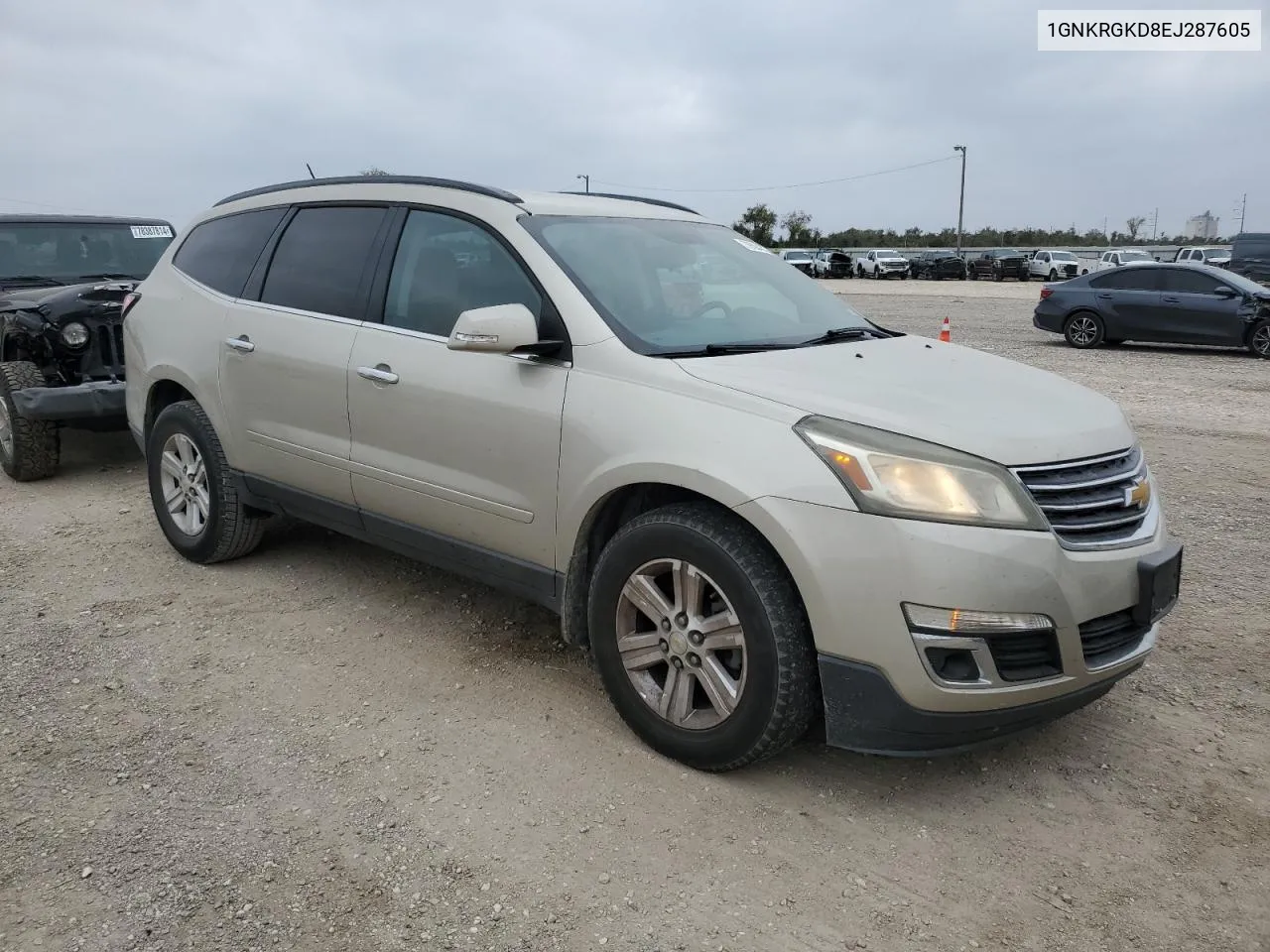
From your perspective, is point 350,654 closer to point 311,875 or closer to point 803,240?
point 311,875

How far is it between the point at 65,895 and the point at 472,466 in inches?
68.4

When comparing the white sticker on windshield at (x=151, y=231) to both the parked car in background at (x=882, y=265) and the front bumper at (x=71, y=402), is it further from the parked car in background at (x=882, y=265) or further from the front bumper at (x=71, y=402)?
the parked car in background at (x=882, y=265)

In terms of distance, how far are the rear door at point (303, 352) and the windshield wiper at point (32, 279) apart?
14.2 ft

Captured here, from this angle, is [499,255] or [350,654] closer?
[499,255]

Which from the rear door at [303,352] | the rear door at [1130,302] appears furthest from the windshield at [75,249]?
the rear door at [1130,302]

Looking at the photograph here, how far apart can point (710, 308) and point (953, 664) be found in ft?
5.37

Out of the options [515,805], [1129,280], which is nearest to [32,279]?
[515,805]

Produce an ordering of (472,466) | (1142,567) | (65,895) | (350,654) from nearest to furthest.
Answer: (65,895)
(1142,567)
(472,466)
(350,654)

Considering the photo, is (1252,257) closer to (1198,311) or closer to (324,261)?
(1198,311)

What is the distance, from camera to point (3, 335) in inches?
272

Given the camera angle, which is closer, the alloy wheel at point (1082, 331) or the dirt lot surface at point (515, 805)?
the dirt lot surface at point (515, 805)

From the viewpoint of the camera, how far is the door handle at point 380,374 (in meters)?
3.78

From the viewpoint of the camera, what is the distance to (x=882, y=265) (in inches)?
1987

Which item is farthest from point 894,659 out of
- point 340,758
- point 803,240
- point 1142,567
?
point 803,240
